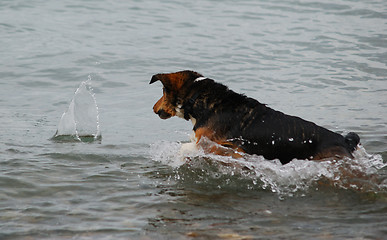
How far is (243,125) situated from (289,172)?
83cm

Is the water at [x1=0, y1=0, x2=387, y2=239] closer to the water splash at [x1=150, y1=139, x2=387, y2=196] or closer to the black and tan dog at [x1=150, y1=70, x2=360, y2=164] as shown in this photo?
the water splash at [x1=150, y1=139, x2=387, y2=196]

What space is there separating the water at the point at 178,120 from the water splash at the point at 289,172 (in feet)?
0.07

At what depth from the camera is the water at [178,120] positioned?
20.1 feet

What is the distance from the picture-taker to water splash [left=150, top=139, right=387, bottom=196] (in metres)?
6.93

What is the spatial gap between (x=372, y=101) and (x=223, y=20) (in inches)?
Answer: 357

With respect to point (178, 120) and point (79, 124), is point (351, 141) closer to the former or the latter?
point (178, 120)

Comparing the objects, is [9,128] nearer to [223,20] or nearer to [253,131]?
[253,131]

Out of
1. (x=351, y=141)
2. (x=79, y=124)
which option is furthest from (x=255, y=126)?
(x=79, y=124)

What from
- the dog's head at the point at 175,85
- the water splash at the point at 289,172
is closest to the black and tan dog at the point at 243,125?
the dog's head at the point at 175,85

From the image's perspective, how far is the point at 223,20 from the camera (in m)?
20.2

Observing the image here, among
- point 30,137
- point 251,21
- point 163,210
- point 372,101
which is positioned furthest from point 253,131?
point 251,21

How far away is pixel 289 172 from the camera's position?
280 inches

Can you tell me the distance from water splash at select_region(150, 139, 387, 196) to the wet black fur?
12cm

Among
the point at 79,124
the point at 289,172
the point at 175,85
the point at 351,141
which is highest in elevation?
the point at 175,85
